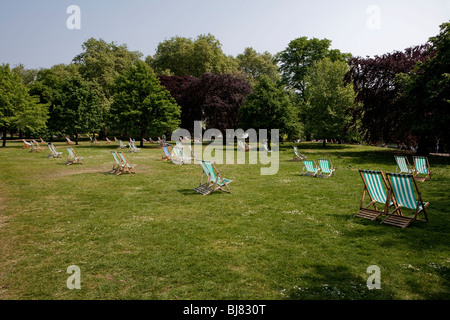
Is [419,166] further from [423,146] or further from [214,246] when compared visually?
[423,146]

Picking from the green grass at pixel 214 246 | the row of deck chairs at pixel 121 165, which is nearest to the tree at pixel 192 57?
the row of deck chairs at pixel 121 165

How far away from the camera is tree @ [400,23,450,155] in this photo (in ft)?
58.9

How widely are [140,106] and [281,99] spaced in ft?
54.2

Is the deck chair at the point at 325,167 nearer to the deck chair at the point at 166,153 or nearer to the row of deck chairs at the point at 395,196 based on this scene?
the row of deck chairs at the point at 395,196

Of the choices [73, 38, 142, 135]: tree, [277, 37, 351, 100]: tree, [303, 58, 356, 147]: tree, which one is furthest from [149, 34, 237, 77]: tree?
[303, 58, 356, 147]: tree

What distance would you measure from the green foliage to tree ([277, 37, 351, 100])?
16.0 metres

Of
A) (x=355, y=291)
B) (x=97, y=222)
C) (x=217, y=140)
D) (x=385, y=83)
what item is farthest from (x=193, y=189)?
(x=217, y=140)

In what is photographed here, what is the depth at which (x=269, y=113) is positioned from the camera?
96.5 feet

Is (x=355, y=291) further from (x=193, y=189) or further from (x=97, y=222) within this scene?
(x=193, y=189)

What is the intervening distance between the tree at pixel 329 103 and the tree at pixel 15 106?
108ft

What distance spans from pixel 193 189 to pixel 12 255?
22.1 ft

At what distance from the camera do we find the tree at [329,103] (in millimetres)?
31641

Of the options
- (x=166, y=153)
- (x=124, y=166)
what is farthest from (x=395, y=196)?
(x=166, y=153)

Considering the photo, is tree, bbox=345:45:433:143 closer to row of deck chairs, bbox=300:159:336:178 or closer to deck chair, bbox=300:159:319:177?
row of deck chairs, bbox=300:159:336:178
